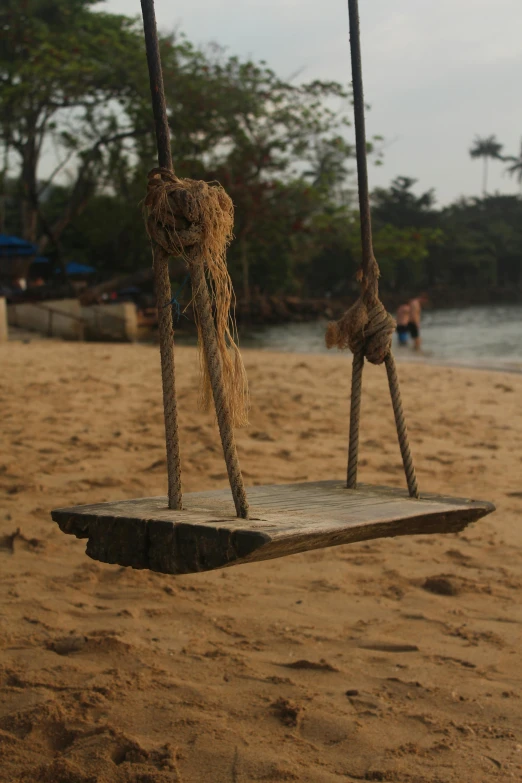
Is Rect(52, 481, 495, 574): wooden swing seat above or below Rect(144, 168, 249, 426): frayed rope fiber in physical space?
below

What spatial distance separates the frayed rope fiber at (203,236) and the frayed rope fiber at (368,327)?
0.70m

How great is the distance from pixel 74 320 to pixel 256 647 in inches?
596

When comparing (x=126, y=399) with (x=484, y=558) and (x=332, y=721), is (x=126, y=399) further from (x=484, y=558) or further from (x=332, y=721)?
(x=332, y=721)

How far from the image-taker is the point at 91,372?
30.6 feet

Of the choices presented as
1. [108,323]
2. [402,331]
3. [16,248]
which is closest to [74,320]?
[108,323]

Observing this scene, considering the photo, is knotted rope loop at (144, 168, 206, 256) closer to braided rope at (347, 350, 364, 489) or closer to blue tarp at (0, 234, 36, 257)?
braided rope at (347, 350, 364, 489)

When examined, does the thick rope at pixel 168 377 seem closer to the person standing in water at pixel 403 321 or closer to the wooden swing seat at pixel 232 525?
the wooden swing seat at pixel 232 525

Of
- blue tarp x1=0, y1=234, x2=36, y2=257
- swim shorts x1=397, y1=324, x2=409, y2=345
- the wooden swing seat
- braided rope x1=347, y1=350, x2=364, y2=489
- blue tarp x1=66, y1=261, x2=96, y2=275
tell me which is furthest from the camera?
blue tarp x1=66, y1=261, x2=96, y2=275

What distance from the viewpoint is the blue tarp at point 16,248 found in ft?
73.8

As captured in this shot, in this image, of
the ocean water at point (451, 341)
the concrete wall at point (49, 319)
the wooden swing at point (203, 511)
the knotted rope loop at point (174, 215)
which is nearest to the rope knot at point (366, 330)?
the wooden swing at point (203, 511)

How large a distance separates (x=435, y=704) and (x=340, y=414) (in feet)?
15.6

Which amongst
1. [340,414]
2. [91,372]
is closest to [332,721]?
[340,414]

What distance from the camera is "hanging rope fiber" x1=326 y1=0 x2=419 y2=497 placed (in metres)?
2.71

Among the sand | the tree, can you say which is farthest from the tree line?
the sand
